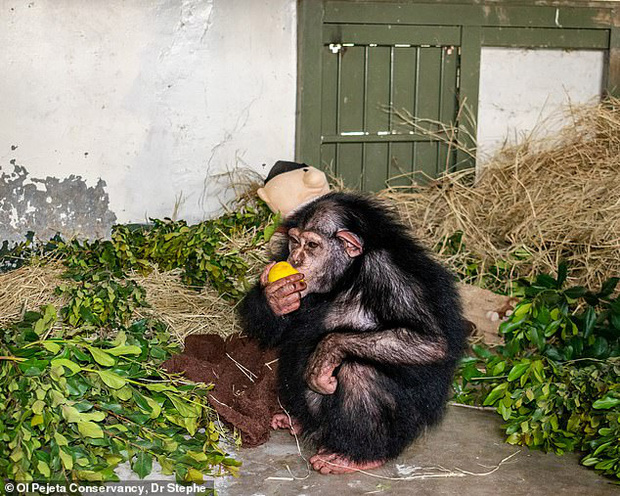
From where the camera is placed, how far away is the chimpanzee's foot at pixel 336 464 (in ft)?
12.0

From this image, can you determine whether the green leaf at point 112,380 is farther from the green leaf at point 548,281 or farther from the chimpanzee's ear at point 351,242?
the green leaf at point 548,281

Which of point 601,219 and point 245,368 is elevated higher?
point 601,219

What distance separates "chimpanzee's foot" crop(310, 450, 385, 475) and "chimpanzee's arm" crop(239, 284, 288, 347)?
636 millimetres

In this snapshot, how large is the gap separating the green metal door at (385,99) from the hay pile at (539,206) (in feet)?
0.88

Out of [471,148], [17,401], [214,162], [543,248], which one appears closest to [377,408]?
[17,401]

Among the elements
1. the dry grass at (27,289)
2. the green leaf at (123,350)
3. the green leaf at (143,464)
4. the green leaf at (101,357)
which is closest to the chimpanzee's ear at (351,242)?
the green leaf at (123,350)

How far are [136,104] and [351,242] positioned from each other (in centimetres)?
273

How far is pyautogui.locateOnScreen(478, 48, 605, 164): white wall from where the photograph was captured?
6723 millimetres

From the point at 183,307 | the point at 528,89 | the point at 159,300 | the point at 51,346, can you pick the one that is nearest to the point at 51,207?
the point at 159,300

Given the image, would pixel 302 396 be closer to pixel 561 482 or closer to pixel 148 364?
pixel 148 364

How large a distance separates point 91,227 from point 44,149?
0.60m

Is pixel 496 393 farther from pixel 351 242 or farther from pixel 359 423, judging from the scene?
pixel 351 242

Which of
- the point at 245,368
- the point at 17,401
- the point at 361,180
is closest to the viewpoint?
the point at 17,401

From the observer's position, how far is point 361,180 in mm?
6496
